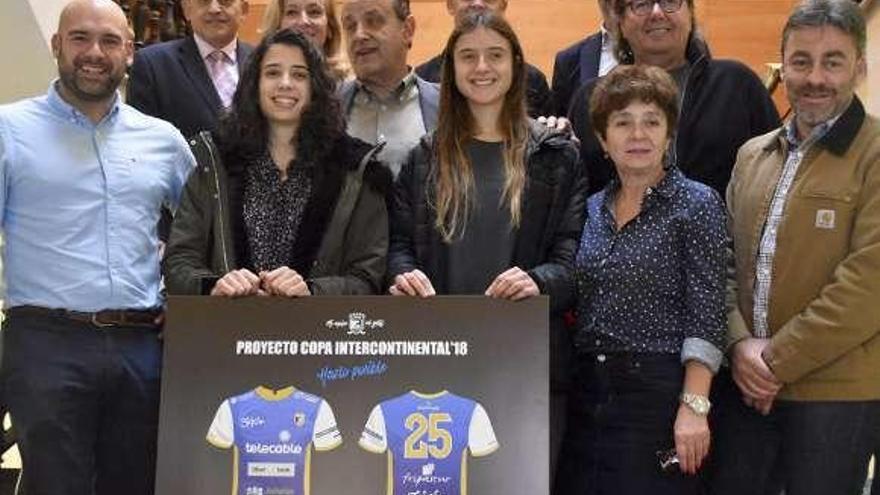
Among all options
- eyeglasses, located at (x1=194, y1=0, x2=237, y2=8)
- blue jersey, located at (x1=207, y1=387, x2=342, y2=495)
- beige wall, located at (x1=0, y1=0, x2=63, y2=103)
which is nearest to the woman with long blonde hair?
blue jersey, located at (x1=207, y1=387, x2=342, y2=495)

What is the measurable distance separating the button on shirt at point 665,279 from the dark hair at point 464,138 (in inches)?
12.0

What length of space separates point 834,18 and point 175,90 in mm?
2083

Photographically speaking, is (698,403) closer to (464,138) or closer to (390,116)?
(464,138)

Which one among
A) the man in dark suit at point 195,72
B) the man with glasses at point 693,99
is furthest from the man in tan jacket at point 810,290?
the man in dark suit at point 195,72

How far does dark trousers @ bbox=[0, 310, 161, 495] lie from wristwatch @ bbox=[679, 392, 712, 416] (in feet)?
4.74

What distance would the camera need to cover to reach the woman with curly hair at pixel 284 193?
8.98 ft

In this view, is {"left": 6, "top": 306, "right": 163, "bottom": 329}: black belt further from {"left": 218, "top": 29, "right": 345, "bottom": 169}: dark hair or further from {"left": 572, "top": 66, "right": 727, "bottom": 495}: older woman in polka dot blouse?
{"left": 572, "top": 66, "right": 727, "bottom": 495}: older woman in polka dot blouse

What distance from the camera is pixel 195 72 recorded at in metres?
3.58

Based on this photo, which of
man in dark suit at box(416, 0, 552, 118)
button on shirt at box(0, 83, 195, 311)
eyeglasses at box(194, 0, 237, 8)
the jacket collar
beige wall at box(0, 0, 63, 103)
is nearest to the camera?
the jacket collar

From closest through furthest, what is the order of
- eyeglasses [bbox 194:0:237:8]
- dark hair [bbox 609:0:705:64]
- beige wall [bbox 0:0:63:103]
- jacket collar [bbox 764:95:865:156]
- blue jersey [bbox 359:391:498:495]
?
blue jersey [bbox 359:391:498:495], jacket collar [bbox 764:95:865:156], dark hair [bbox 609:0:705:64], eyeglasses [bbox 194:0:237:8], beige wall [bbox 0:0:63:103]

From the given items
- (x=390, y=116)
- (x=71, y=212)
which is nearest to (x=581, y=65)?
(x=390, y=116)

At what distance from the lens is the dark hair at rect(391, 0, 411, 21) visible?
3.50m

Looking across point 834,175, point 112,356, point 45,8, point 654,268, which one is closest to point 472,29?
point 654,268

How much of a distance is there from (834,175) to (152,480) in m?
2.01
